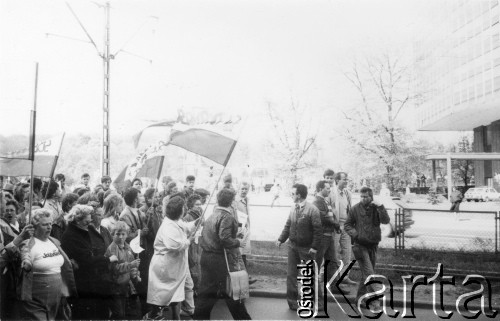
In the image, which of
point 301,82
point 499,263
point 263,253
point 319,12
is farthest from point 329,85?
point 499,263

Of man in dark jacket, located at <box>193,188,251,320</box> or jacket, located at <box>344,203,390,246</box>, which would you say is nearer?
man in dark jacket, located at <box>193,188,251,320</box>

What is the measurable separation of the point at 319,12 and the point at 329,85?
73 cm

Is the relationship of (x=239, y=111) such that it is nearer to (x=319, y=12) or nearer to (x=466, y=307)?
(x=319, y=12)

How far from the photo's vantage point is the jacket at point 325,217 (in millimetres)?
5203

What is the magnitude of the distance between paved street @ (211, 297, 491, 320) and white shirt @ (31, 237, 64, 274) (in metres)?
1.65

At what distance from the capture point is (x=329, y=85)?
16.6 feet

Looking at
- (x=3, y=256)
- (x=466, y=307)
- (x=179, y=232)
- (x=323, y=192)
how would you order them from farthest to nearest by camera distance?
1. (x=323, y=192)
2. (x=466, y=307)
3. (x=179, y=232)
4. (x=3, y=256)

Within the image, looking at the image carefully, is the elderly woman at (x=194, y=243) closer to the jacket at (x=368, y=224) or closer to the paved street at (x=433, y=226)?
the paved street at (x=433, y=226)

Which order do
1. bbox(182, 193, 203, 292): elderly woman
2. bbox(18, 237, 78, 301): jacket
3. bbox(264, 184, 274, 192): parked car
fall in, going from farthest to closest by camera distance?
bbox(264, 184, 274, 192): parked car → bbox(182, 193, 203, 292): elderly woman → bbox(18, 237, 78, 301): jacket

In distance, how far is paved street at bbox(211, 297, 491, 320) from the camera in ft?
15.6

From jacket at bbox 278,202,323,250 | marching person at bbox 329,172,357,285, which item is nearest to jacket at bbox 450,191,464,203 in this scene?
marching person at bbox 329,172,357,285

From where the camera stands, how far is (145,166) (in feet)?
17.5

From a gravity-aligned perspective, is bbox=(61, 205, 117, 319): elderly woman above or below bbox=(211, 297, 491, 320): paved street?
above

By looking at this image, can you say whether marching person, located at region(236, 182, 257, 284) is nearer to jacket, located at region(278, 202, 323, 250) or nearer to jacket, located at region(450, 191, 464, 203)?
jacket, located at region(278, 202, 323, 250)
